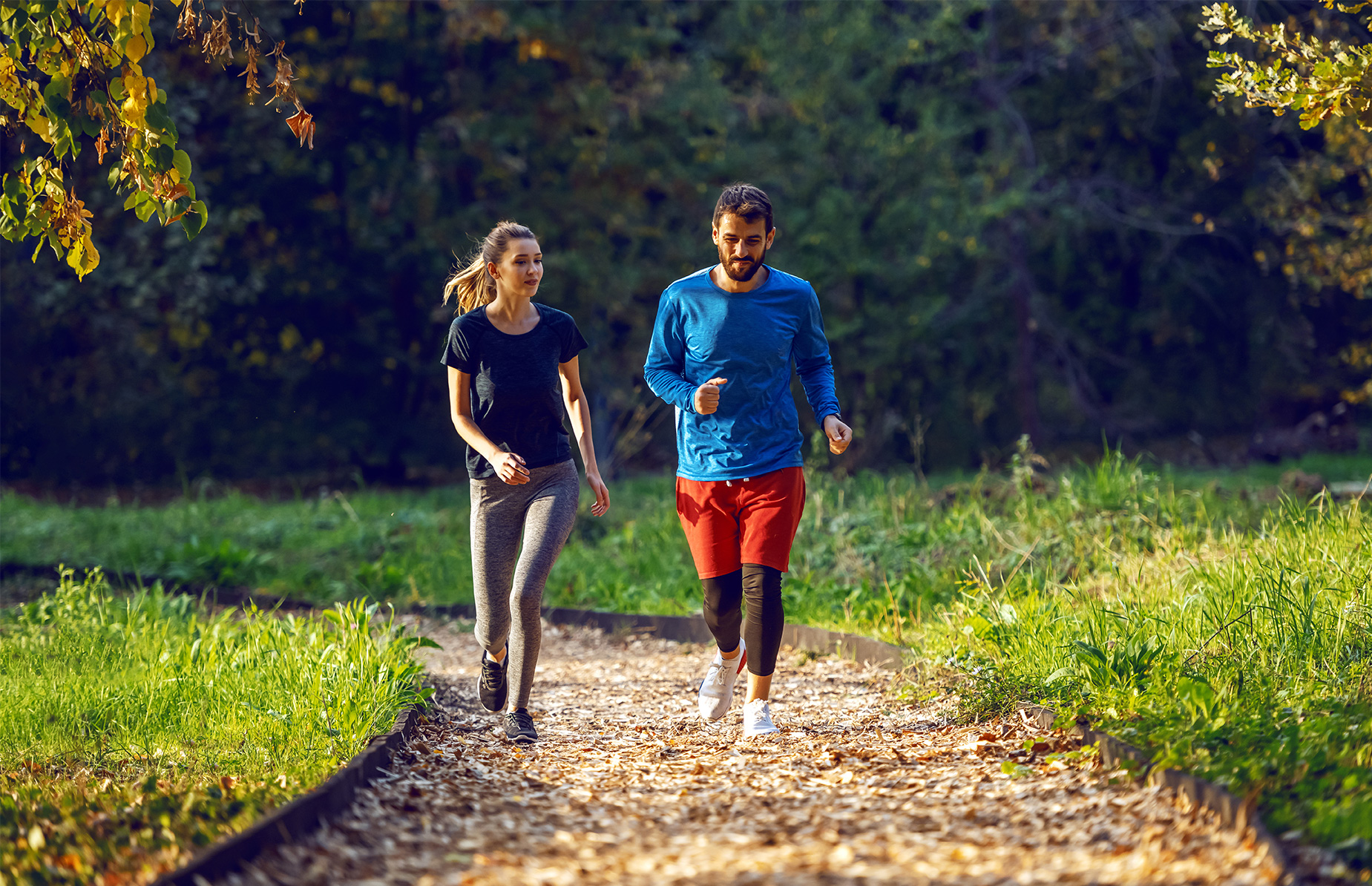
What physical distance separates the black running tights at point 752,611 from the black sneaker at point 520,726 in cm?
85

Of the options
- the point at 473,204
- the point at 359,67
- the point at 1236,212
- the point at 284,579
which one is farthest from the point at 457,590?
the point at 1236,212

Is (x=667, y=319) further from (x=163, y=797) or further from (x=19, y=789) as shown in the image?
(x=19, y=789)

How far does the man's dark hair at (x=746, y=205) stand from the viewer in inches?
187

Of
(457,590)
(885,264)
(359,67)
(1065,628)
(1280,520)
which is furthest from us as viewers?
(885,264)

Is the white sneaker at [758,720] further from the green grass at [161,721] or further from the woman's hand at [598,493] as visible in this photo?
the green grass at [161,721]

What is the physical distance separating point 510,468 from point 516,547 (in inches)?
19.8

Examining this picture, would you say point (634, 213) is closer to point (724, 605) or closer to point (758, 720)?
point (724, 605)

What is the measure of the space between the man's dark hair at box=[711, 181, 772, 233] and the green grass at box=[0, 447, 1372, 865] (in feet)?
6.62

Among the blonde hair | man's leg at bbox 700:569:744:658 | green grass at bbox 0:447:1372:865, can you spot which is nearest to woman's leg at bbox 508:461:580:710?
man's leg at bbox 700:569:744:658

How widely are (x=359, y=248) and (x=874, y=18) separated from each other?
8100 mm

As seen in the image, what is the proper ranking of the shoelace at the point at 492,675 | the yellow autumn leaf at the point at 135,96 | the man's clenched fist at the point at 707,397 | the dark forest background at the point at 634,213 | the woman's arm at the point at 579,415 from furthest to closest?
1. the dark forest background at the point at 634,213
2. the shoelace at the point at 492,675
3. the woman's arm at the point at 579,415
4. the man's clenched fist at the point at 707,397
5. the yellow autumn leaf at the point at 135,96

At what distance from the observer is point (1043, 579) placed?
7.09 m

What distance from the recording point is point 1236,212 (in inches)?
762

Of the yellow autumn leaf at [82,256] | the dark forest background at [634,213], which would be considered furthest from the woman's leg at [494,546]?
the dark forest background at [634,213]
